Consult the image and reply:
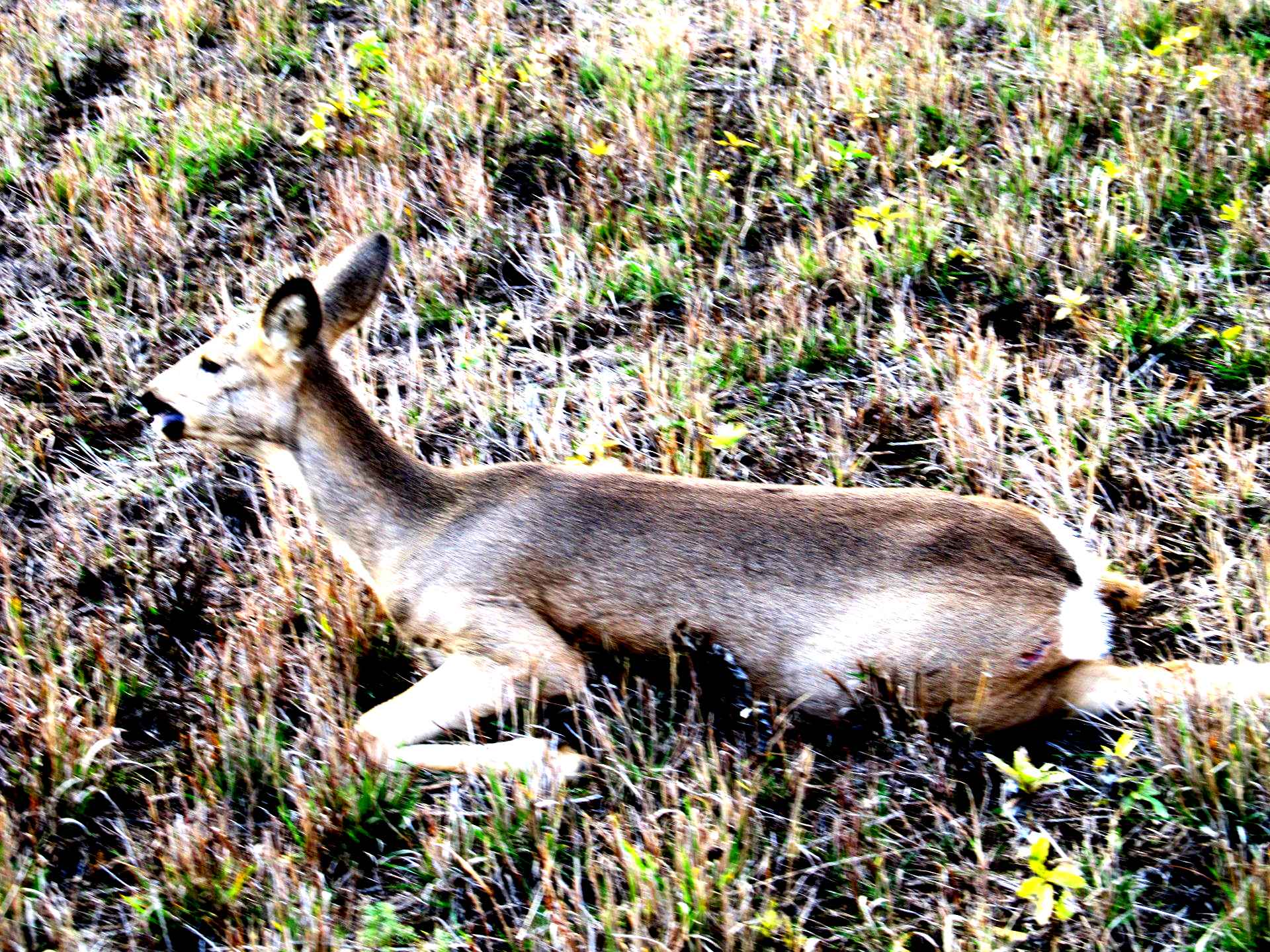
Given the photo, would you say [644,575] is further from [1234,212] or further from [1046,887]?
[1234,212]

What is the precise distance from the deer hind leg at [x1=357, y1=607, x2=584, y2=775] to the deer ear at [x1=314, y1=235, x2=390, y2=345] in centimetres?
142

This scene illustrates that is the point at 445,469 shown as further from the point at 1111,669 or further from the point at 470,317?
the point at 1111,669

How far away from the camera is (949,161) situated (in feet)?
21.6

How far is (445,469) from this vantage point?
478 cm

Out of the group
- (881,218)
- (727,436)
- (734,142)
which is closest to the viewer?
(727,436)

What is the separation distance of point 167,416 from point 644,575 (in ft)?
6.31

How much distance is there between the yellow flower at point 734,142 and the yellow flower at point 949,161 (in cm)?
98

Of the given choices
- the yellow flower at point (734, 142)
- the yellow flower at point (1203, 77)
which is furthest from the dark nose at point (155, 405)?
the yellow flower at point (1203, 77)

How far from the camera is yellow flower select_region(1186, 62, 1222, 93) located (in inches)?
257

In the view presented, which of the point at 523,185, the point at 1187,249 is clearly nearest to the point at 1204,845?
the point at 1187,249

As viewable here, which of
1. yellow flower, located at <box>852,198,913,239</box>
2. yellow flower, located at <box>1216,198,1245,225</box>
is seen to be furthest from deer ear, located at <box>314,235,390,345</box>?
yellow flower, located at <box>1216,198,1245,225</box>

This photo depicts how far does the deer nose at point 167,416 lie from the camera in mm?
4781

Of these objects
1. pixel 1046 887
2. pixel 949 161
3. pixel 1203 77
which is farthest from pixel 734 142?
pixel 1046 887

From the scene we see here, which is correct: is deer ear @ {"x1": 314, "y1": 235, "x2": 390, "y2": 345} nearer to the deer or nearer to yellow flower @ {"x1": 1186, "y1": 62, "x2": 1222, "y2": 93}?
the deer
